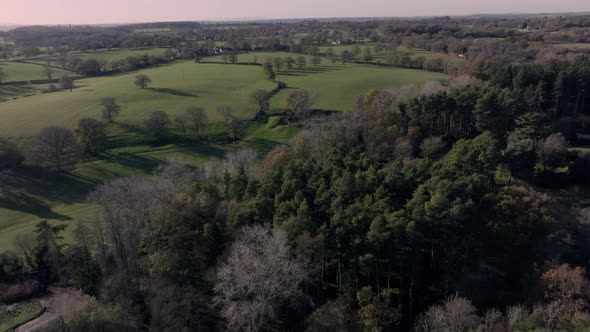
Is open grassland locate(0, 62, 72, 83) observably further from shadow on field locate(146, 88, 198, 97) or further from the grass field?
the grass field

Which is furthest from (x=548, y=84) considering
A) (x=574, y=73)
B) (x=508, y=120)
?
(x=508, y=120)

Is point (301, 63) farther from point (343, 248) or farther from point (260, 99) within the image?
point (343, 248)

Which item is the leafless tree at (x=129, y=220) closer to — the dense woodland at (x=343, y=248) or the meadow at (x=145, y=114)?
the dense woodland at (x=343, y=248)

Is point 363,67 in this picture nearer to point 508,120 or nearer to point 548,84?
point 548,84

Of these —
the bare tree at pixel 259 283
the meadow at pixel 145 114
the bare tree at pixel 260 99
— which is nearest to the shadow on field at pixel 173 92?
the meadow at pixel 145 114

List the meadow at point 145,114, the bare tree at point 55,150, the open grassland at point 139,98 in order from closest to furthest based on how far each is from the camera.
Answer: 1. the meadow at point 145,114
2. the bare tree at point 55,150
3. the open grassland at point 139,98

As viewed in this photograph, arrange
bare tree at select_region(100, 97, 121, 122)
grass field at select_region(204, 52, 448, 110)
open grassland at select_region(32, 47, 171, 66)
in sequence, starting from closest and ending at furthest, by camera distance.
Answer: bare tree at select_region(100, 97, 121, 122), grass field at select_region(204, 52, 448, 110), open grassland at select_region(32, 47, 171, 66)

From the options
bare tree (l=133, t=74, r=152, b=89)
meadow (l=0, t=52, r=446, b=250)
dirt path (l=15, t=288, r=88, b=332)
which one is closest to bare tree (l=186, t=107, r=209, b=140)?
meadow (l=0, t=52, r=446, b=250)
